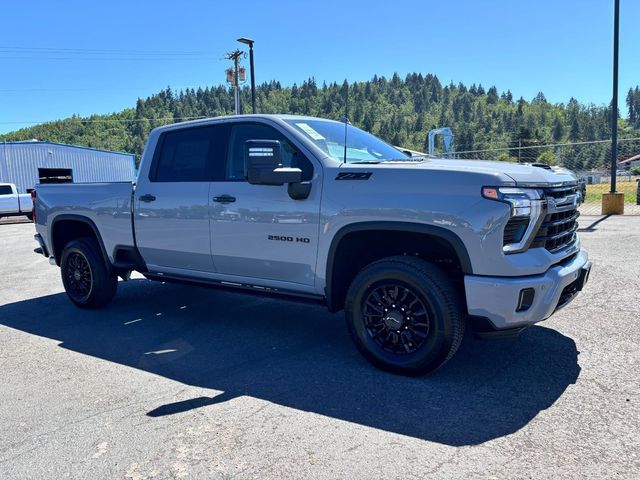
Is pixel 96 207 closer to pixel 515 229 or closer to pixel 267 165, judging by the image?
pixel 267 165

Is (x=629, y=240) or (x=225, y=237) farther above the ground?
(x=225, y=237)

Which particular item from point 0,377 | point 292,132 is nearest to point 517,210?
point 292,132

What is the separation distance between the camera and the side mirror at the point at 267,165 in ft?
13.1

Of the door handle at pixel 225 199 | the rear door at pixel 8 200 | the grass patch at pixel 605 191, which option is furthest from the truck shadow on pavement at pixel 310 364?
the rear door at pixel 8 200

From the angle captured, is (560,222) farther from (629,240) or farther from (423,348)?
(629,240)

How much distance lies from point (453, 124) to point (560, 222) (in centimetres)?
11776

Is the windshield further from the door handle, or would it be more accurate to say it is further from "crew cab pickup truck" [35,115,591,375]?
the door handle

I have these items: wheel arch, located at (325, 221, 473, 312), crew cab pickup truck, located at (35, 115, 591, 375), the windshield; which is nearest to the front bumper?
crew cab pickup truck, located at (35, 115, 591, 375)

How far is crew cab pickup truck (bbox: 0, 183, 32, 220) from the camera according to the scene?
2433cm

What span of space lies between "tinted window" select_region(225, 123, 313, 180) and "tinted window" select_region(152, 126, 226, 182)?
13 cm

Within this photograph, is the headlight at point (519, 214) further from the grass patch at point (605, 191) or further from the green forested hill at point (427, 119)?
the green forested hill at point (427, 119)

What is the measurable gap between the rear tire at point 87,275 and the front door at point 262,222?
184 centimetres

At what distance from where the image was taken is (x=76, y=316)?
234 inches

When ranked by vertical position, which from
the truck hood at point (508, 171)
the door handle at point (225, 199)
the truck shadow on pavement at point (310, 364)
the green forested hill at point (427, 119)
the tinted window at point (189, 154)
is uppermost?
the green forested hill at point (427, 119)
